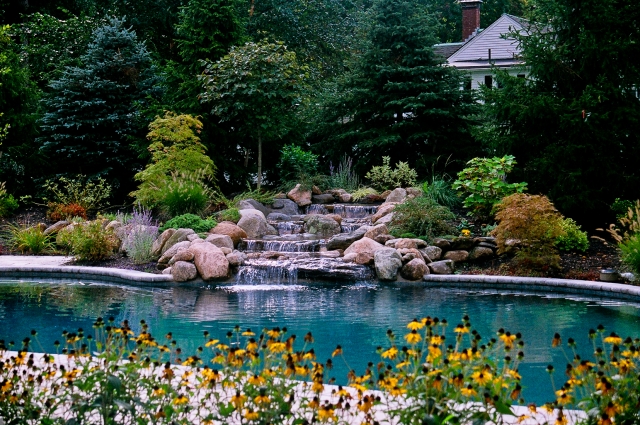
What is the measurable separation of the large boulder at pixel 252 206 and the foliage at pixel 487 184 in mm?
3555

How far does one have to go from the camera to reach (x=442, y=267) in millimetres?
10992

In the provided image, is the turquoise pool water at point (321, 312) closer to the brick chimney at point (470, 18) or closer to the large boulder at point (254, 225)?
the large boulder at point (254, 225)

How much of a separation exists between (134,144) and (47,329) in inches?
329

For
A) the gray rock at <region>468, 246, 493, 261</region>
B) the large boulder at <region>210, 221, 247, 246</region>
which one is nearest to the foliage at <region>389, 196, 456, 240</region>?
the gray rock at <region>468, 246, 493, 261</region>

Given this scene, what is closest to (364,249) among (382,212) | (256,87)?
(382,212)

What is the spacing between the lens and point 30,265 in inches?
458

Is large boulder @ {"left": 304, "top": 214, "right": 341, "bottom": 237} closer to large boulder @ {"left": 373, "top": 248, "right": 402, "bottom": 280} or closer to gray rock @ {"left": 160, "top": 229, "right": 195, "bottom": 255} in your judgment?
large boulder @ {"left": 373, "top": 248, "right": 402, "bottom": 280}

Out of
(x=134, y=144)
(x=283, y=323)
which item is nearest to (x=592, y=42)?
(x=283, y=323)

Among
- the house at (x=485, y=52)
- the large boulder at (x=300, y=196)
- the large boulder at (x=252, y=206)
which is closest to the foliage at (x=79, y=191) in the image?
the large boulder at (x=252, y=206)

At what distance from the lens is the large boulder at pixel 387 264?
10.8 meters

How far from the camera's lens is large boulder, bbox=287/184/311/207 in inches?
581

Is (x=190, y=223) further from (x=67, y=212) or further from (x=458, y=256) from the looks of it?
(x=458, y=256)

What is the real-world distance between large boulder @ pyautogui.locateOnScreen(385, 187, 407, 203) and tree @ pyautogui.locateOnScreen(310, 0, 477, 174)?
1813 mm

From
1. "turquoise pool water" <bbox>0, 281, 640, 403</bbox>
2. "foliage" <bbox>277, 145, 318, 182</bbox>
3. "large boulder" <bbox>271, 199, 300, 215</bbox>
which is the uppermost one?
"foliage" <bbox>277, 145, 318, 182</bbox>
